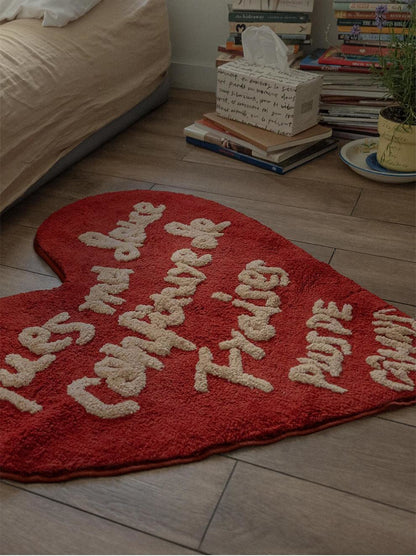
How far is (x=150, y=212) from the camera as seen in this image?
1687mm

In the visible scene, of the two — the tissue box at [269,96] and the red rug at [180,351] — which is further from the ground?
the tissue box at [269,96]

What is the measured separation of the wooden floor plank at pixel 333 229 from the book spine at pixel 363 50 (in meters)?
0.62

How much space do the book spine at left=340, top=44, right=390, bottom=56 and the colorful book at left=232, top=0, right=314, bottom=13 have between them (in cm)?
18

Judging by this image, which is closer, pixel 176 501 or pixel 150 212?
pixel 176 501

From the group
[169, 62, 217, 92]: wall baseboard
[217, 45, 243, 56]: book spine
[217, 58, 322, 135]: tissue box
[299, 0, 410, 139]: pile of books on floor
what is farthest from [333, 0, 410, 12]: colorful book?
[169, 62, 217, 92]: wall baseboard

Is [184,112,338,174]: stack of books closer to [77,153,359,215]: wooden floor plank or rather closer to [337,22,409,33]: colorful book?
[77,153,359,215]: wooden floor plank

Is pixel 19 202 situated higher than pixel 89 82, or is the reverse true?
pixel 89 82

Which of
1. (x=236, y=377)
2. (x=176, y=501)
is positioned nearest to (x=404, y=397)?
(x=236, y=377)

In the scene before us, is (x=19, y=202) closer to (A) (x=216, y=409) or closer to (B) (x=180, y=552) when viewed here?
(A) (x=216, y=409)

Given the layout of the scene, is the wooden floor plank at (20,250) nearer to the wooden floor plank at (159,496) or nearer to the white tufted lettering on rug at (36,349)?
the white tufted lettering on rug at (36,349)

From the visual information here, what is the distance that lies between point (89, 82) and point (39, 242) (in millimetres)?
584

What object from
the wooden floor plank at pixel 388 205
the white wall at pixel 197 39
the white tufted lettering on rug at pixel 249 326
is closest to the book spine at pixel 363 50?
the white wall at pixel 197 39

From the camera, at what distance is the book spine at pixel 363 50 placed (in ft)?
6.43

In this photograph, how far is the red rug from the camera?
1.05 m
